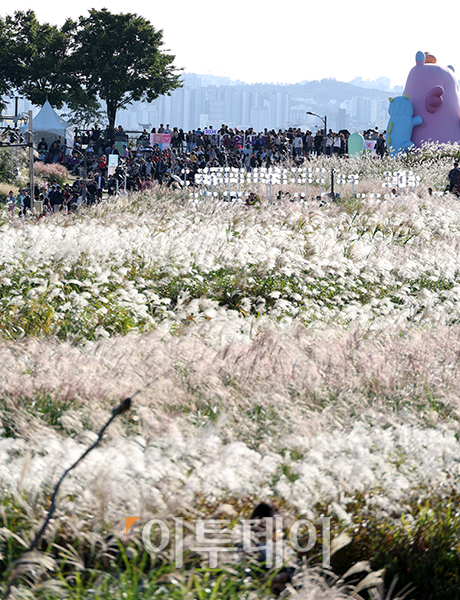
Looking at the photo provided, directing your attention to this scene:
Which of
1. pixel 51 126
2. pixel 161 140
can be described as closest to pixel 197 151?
pixel 161 140

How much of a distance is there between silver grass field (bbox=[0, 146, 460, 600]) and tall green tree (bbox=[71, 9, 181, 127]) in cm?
3995

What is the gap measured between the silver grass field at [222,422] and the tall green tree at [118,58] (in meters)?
39.9

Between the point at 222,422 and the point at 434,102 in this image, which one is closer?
the point at 222,422

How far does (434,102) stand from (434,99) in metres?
0.14

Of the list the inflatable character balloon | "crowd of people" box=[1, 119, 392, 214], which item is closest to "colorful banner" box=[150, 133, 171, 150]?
"crowd of people" box=[1, 119, 392, 214]

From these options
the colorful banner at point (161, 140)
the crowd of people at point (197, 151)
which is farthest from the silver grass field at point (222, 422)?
the colorful banner at point (161, 140)

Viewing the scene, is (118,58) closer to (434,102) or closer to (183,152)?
(183,152)

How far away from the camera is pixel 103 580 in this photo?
2.46 metres

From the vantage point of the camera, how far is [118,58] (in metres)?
45.3

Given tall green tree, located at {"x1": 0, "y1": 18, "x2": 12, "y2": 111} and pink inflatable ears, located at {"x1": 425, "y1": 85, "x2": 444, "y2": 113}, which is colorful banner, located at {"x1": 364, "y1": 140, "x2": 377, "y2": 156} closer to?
pink inflatable ears, located at {"x1": 425, "y1": 85, "x2": 444, "y2": 113}

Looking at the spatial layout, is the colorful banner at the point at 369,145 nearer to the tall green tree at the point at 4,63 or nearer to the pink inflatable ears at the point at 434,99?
the pink inflatable ears at the point at 434,99

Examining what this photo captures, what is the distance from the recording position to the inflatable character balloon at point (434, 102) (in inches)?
1120

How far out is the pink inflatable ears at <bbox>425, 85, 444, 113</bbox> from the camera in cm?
2823

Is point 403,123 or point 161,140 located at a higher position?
point 403,123
